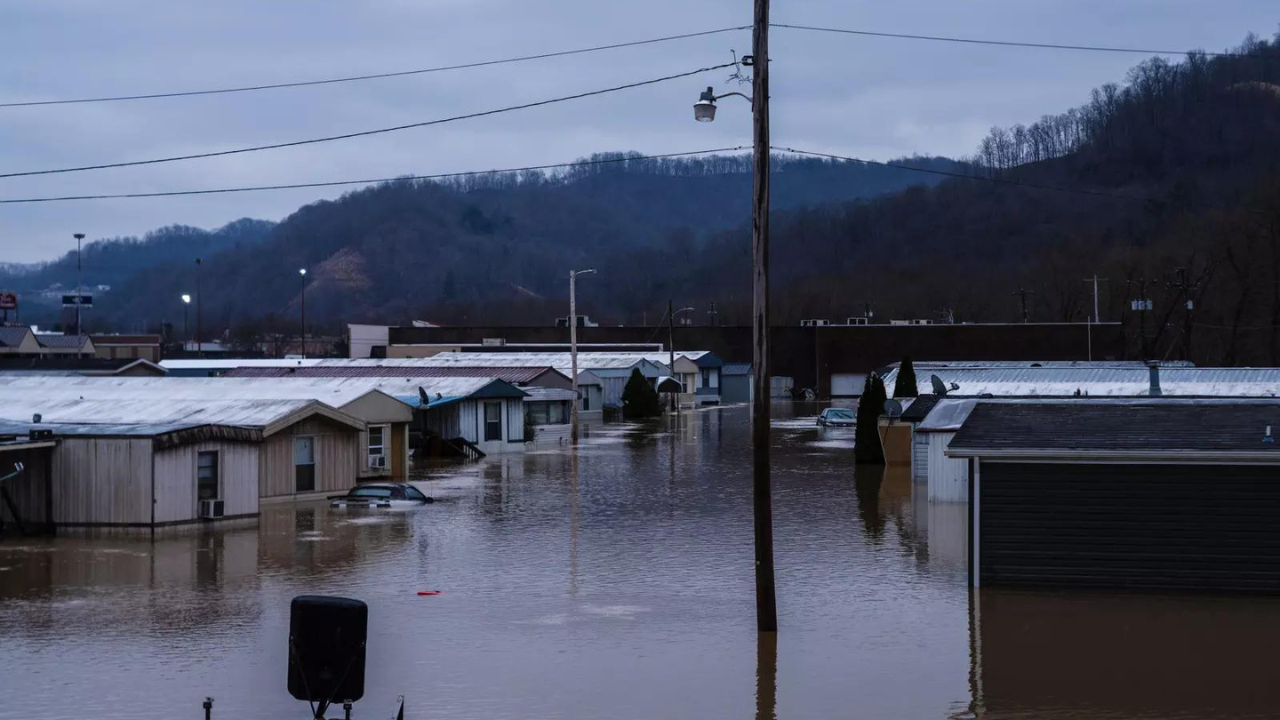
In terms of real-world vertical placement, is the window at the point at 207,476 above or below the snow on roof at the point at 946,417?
below

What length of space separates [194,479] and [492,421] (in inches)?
882

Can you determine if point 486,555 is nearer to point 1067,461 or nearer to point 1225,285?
point 1067,461

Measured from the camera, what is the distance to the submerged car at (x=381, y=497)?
113ft

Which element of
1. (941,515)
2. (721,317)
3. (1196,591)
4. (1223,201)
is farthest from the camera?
(1223,201)

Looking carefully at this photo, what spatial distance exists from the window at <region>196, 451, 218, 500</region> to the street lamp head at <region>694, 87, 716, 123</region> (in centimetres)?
1584

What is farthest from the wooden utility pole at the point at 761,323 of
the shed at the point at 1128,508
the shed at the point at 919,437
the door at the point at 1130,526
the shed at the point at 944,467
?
the shed at the point at 919,437

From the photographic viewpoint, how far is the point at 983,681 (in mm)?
16234

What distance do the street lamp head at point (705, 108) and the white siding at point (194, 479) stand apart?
15.2 metres

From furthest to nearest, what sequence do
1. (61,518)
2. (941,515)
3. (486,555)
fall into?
(941,515), (61,518), (486,555)

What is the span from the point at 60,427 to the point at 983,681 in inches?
863

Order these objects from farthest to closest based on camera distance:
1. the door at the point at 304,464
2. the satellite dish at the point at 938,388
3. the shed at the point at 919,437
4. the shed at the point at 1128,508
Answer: the satellite dish at the point at 938,388
the shed at the point at 919,437
the door at the point at 304,464
the shed at the point at 1128,508

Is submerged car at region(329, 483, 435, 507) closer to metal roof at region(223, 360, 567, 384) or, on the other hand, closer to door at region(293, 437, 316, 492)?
door at region(293, 437, 316, 492)

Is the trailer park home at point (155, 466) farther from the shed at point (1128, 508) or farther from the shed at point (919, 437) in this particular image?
the shed at point (919, 437)

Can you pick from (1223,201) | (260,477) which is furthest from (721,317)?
(260,477)
